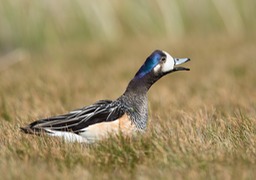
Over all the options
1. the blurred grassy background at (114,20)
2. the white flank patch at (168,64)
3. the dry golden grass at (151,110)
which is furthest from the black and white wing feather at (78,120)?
the blurred grassy background at (114,20)

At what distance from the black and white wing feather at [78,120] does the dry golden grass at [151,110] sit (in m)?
0.10

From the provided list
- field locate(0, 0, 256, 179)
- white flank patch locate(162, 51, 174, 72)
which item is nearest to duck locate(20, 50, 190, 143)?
white flank patch locate(162, 51, 174, 72)

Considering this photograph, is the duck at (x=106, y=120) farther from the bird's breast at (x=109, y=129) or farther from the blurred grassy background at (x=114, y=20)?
the blurred grassy background at (x=114, y=20)

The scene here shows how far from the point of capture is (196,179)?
401cm

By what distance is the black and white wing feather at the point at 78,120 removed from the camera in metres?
5.20

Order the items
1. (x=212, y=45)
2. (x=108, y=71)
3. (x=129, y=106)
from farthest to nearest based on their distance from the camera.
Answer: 1. (x=212, y=45)
2. (x=108, y=71)
3. (x=129, y=106)

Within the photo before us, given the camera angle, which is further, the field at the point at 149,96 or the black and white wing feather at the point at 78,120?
the black and white wing feather at the point at 78,120

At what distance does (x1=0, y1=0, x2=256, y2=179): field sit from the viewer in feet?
14.5

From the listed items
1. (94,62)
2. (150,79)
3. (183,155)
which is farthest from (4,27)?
(183,155)

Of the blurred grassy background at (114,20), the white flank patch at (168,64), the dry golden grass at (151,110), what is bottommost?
the dry golden grass at (151,110)

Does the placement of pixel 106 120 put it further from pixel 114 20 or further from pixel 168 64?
pixel 114 20

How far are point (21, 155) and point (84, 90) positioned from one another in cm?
502

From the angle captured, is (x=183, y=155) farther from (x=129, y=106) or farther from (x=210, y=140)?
(x=129, y=106)

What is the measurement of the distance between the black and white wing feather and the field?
0.38 ft
